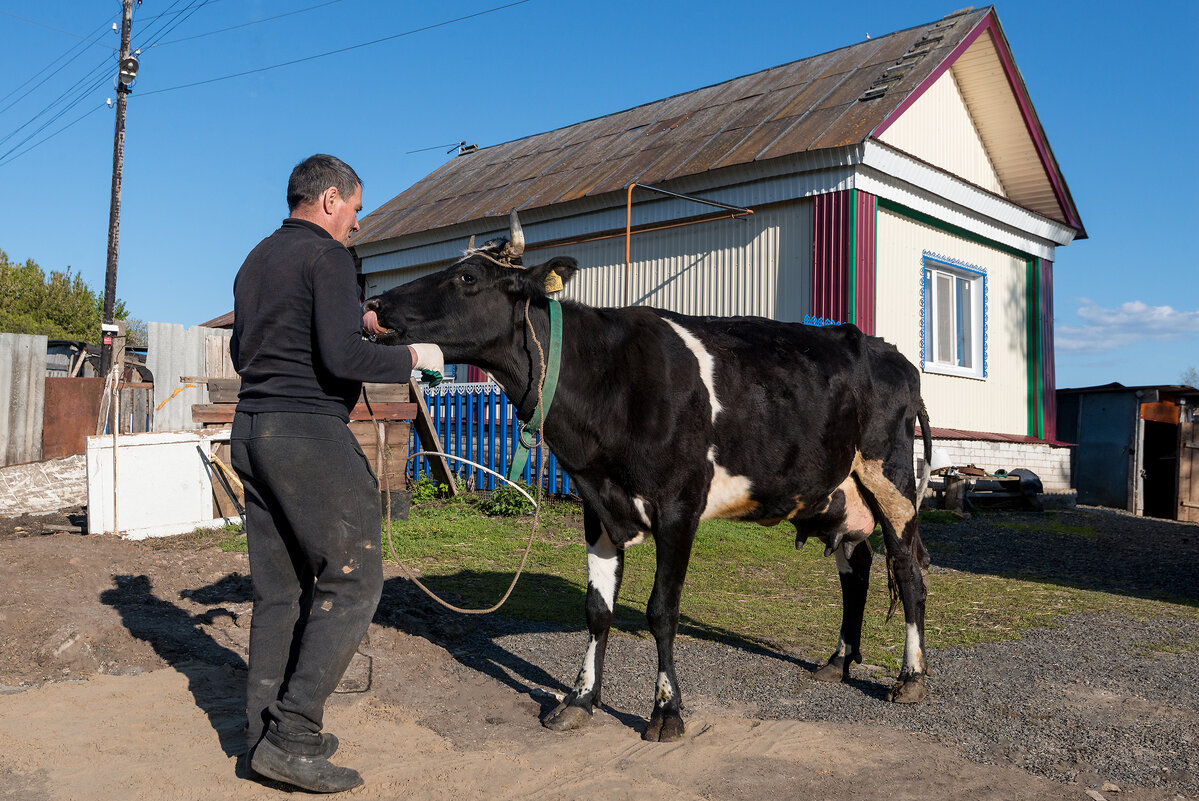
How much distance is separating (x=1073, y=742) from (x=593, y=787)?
2.11 meters

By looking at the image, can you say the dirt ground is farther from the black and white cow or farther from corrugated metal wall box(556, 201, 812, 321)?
corrugated metal wall box(556, 201, 812, 321)

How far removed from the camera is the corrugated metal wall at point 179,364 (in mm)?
14508

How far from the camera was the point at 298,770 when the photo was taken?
322 cm

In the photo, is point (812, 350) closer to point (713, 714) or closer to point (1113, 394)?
point (713, 714)

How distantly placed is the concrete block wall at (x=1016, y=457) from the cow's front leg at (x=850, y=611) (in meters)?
7.97

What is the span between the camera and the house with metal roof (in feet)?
42.3

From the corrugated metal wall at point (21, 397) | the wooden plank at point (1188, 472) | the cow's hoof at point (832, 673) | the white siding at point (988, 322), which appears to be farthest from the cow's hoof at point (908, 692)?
the corrugated metal wall at point (21, 397)

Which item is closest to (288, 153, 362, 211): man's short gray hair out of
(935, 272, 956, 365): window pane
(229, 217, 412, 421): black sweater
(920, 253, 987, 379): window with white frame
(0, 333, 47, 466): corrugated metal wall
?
(229, 217, 412, 421): black sweater

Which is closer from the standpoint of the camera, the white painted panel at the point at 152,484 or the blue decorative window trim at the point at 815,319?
the white painted panel at the point at 152,484

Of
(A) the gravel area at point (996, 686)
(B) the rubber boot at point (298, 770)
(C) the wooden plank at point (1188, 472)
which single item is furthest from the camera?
(C) the wooden plank at point (1188, 472)

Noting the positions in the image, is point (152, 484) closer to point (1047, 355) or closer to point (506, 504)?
point (506, 504)

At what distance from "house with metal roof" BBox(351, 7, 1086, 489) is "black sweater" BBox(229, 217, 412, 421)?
31.9 ft

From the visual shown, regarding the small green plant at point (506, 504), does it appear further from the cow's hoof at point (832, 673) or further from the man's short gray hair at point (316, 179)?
the man's short gray hair at point (316, 179)

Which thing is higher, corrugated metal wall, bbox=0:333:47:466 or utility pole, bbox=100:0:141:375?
utility pole, bbox=100:0:141:375
